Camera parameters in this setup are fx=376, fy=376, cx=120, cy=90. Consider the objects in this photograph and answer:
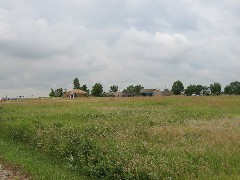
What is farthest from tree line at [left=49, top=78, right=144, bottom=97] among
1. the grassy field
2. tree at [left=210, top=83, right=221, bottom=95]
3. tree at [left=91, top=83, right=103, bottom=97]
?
the grassy field

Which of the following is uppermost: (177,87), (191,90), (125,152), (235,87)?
(177,87)

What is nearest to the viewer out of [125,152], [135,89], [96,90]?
[125,152]

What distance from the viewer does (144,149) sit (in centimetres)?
1662

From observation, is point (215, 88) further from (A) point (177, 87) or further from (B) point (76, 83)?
(B) point (76, 83)

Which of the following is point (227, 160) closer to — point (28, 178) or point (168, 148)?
point (168, 148)

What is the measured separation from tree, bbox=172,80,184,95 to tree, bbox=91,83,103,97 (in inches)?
1119

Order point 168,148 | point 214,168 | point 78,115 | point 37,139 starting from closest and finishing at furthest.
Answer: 1. point 214,168
2. point 168,148
3. point 37,139
4. point 78,115

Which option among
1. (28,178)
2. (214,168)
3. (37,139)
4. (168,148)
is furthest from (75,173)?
(37,139)

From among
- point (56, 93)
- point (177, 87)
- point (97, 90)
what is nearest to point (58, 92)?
point (56, 93)

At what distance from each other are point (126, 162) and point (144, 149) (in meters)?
2.10

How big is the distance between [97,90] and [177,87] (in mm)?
31262

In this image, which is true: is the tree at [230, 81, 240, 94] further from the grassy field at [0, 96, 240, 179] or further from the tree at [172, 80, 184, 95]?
the grassy field at [0, 96, 240, 179]

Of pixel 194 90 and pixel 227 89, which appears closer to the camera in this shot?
pixel 227 89

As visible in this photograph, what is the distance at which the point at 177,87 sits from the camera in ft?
451
